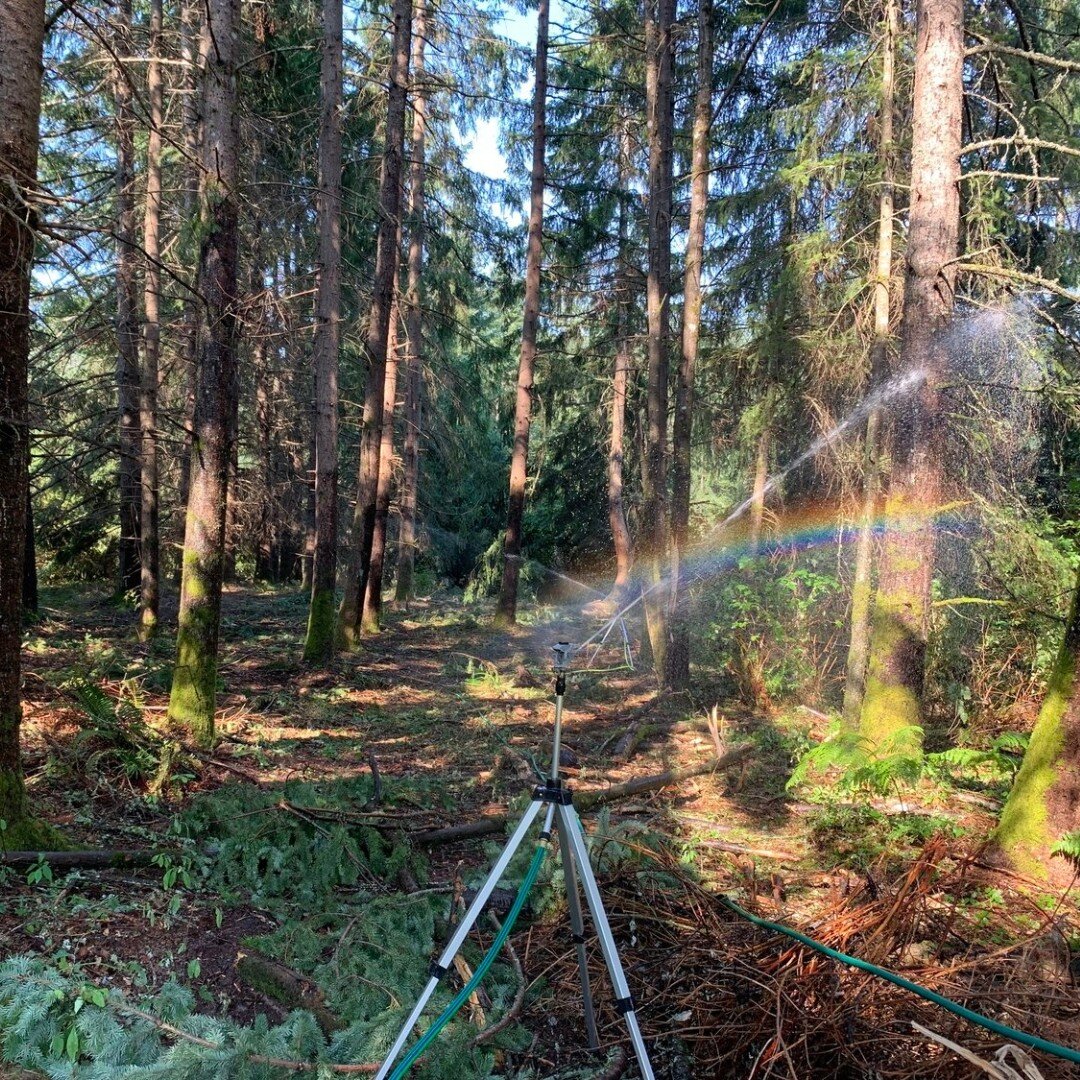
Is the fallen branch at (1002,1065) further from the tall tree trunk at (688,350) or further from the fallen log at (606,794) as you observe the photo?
the tall tree trunk at (688,350)

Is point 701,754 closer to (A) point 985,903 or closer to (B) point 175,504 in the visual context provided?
(A) point 985,903

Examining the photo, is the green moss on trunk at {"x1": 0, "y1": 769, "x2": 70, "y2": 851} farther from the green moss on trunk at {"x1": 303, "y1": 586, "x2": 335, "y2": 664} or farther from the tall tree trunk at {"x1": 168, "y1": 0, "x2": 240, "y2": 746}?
the green moss on trunk at {"x1": 303, "y1": 586, "x2": 335, "y2": 664}

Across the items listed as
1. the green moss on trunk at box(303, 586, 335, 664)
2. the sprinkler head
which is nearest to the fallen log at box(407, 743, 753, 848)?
the sprinkler head

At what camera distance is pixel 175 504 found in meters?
13.3

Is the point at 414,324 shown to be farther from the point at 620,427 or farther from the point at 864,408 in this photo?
the point at 864,408

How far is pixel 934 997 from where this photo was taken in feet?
7.86

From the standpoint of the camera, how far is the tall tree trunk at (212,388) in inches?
242

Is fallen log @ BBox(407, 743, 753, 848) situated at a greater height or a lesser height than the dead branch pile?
lesser

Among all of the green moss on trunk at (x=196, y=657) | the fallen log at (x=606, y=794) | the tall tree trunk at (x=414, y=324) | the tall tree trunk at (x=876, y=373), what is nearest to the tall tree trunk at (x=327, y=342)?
the tall tree trunk at (x=414, y=324)

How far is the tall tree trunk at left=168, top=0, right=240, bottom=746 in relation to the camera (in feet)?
20.2

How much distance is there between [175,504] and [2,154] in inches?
420

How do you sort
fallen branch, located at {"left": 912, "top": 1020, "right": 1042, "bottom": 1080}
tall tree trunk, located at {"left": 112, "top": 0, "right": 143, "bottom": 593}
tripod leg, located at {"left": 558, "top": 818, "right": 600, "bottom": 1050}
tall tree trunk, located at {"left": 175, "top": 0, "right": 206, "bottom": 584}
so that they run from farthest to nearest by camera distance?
tall tree trunk, located at {"left": 112, "top": 0, "right": 143, "bottom": 593} < tall tree trunk, located at {"left": 175, "top": 0, "right": 206, "bottom": 584} < tripod leg, located at {"left": 558, "top": 818, "right": 600, "bottom": 1050} < fallen branch, located at {"left": 912, "top": 1020, "right": 1042, "bottom": 1080}

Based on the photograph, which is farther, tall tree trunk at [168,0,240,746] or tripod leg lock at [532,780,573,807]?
tall tree trunk at [168,0,240,746]

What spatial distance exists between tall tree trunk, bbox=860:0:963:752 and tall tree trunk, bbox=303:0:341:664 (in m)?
6.84
